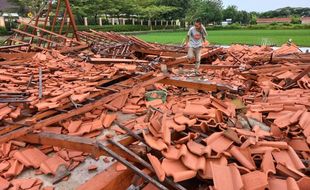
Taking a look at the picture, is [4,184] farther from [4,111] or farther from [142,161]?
[142,161]

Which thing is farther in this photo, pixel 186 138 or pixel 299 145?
pixel 299 145

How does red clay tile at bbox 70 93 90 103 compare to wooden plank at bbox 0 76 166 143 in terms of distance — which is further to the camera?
red clay tile at bbox 70 93 90 103

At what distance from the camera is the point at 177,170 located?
2635 mm

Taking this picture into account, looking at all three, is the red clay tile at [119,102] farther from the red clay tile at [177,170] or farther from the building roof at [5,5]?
the building roof at [5,5]

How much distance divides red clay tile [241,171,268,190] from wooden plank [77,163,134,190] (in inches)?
40.2

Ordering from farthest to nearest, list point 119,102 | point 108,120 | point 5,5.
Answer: point 5,5
point 119,102
point 108,120

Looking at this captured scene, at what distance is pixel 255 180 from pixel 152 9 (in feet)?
164

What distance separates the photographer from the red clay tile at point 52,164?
13.3 feet

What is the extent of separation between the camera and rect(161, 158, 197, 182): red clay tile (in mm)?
2535

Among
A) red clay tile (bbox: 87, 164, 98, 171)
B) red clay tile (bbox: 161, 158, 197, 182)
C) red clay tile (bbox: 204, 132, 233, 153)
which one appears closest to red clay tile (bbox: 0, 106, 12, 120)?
red clay tile (bbox: 87, 164, 98, 171)

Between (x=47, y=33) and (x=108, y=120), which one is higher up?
(x=47, y=33)

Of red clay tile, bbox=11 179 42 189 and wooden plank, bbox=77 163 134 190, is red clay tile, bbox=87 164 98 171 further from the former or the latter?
wooden plank, bbox=77 163 134 190

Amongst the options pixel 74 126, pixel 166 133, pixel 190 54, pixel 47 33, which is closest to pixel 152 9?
pixel 47 33

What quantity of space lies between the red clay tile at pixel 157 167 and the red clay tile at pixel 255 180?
69 centimetres
